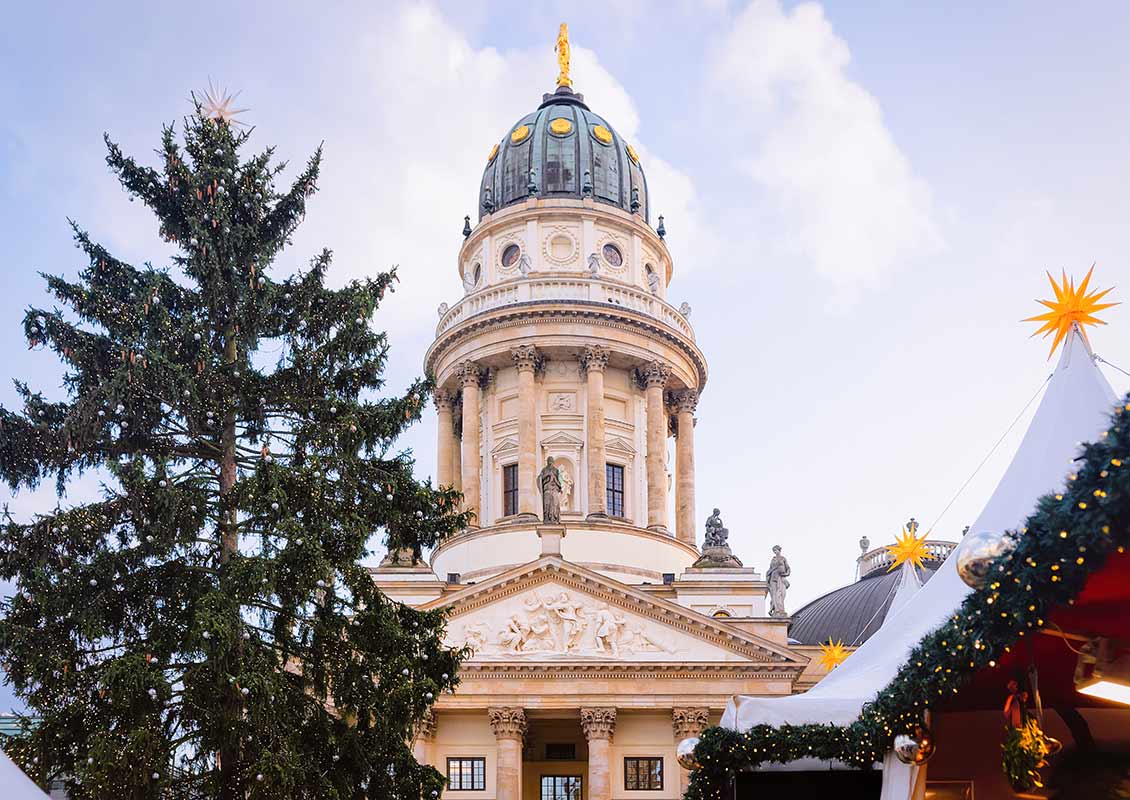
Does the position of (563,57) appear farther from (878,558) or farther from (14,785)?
(14,785)

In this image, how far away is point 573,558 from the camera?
44438 millimetres

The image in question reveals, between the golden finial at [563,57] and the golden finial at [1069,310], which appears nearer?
the golden finial at [1069,310]

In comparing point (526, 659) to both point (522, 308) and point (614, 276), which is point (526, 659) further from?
point (614, 276)

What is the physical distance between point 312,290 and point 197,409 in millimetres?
3011

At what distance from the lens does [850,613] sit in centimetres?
5056

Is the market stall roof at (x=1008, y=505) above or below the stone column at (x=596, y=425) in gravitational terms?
below

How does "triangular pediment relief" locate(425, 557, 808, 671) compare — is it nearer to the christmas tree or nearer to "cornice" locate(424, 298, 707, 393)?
"cornice" locate(424, 298, 707, 393)

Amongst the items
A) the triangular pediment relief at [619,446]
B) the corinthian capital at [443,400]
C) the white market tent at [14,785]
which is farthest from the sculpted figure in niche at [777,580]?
the white market tent at [14,785]

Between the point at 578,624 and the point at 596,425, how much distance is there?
36.1ft

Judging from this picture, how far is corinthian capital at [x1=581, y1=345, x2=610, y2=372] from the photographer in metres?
48.2

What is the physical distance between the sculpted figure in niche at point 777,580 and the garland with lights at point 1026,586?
2972 cm

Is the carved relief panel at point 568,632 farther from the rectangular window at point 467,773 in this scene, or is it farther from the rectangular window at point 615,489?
the rectangular window at point 615,489

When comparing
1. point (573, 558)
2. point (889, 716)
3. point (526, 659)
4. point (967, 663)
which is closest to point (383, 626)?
point (889, 716)

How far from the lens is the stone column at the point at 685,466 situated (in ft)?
165
